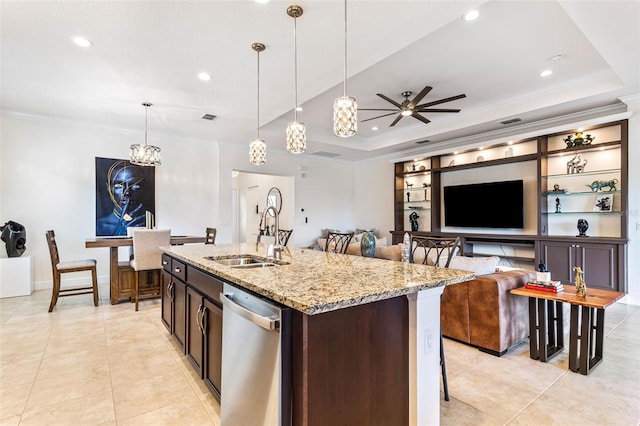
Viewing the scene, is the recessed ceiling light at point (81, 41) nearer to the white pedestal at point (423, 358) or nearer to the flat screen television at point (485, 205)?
the white pedestal at point (423, 358)

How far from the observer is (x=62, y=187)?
202 inches

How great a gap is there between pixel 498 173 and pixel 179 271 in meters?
5.67

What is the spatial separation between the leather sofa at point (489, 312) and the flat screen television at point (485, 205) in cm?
282

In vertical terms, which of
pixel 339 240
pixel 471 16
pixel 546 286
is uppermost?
pixel 471 16

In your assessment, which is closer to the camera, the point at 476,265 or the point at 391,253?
the point at 476,265

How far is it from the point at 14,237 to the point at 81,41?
3448 mm

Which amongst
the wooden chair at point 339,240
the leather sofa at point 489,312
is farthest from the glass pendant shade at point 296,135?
the leather sofa at point 489,312

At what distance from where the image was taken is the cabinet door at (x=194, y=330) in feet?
6.85

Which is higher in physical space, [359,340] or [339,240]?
[339,240]

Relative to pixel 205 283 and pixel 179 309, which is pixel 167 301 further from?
pixel 205 283

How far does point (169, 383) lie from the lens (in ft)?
7.48

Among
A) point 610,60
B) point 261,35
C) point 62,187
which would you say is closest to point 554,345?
point 610,60

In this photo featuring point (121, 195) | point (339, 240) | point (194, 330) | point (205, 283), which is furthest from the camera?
point (121, 195)

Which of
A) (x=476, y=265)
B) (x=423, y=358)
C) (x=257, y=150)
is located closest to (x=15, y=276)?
(x=257, y=150)
